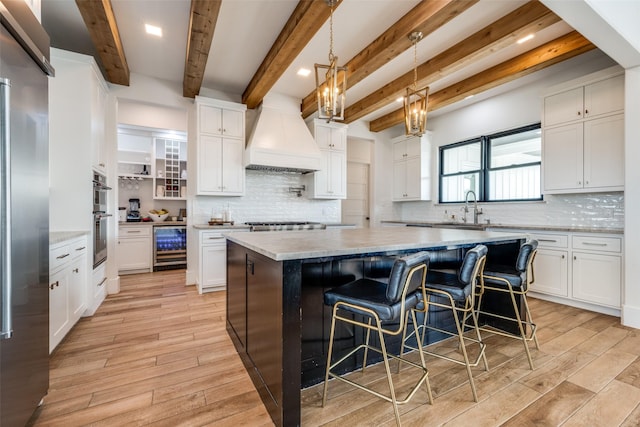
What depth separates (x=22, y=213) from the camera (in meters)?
1.27

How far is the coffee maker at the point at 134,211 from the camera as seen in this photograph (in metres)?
5.33

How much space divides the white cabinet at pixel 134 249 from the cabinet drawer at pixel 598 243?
6294 mm

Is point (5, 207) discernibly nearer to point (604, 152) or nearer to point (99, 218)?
point (99, 218)

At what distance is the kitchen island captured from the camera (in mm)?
1441

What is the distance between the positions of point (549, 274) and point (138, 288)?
5.46 meters

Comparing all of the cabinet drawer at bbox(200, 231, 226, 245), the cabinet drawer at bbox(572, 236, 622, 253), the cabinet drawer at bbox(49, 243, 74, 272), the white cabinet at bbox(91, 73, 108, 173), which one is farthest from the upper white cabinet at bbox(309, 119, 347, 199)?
the cabinet drawer at bbox(49, 243, 74, 272)

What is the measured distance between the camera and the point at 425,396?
173 centimetres

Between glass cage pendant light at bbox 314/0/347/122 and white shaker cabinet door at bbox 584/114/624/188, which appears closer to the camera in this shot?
glass cage pendant light at bbox 314/0/347/122

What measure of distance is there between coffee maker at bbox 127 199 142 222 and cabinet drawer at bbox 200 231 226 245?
232cm

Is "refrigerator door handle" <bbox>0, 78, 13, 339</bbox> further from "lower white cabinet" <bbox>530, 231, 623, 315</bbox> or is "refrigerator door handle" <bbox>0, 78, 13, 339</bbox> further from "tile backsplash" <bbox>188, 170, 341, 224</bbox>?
"lower white cabinet" <bbox>530, 231, 623, 315</bbox>

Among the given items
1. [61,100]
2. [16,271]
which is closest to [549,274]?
[16,271]

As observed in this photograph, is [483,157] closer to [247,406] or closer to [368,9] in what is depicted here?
[368,9]

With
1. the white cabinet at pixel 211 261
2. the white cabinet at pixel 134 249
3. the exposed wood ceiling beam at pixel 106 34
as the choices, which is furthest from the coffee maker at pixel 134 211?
the exposed wood ceiling beam at pixel 106 34

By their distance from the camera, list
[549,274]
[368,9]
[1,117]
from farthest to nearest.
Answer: [549,274]
[368,9]
[1,117]
